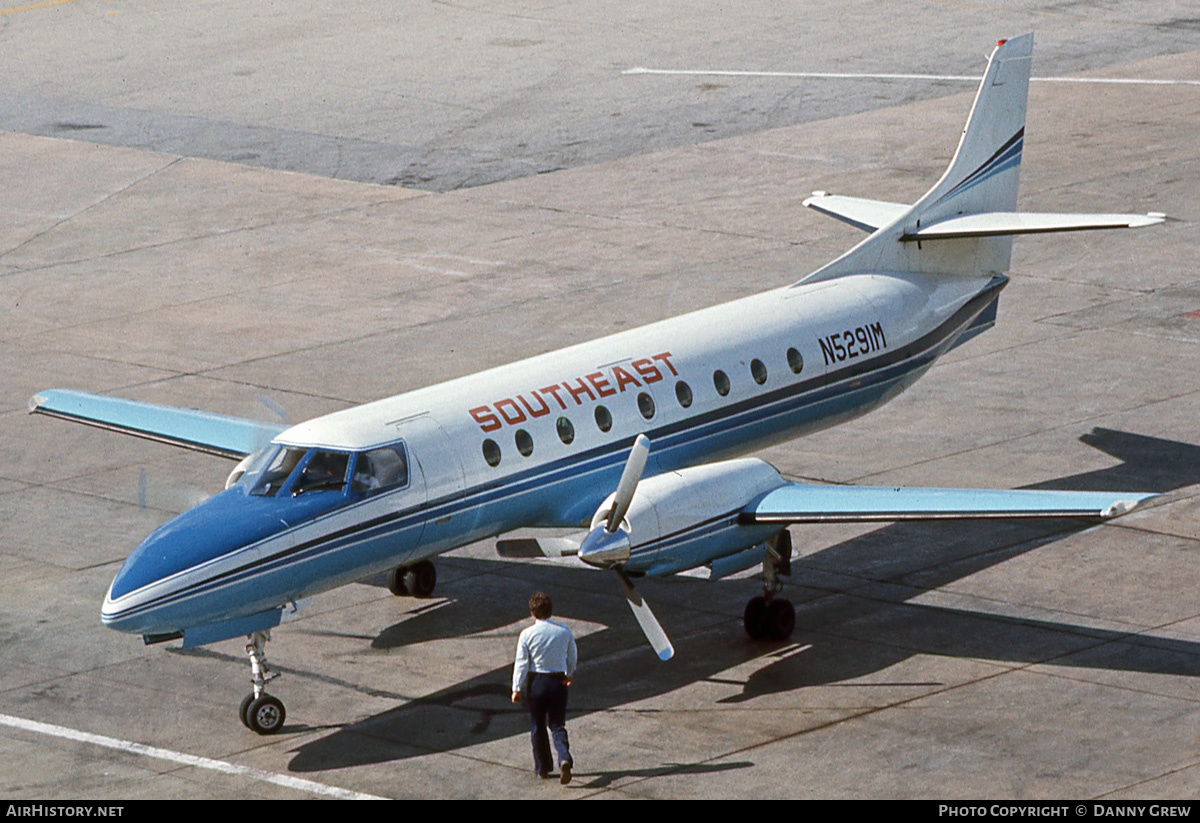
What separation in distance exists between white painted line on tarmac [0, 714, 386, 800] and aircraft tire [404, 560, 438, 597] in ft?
14.9

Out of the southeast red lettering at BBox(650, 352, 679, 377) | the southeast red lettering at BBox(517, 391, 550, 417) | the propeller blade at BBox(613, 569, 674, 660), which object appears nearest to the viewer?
the propeller blade at BBox(613, 569, 674, 660)

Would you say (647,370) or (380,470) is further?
(647,370)

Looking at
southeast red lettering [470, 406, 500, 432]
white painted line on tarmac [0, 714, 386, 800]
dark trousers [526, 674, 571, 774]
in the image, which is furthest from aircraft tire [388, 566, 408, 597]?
dark trousers [526, 674, 571, 774]

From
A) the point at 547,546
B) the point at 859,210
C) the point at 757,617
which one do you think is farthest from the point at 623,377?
the point at 859,210

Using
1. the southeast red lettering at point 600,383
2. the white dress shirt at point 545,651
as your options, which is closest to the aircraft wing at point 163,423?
the southeast red lettering at point 600,383

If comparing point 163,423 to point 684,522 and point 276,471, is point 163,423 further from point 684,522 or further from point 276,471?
point 684,522

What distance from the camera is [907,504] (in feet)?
64.5

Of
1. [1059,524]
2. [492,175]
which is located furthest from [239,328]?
[1059,524]

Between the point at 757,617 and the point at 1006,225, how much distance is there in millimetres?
7756

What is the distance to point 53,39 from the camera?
184 ft

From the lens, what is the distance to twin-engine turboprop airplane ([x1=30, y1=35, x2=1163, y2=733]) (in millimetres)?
18312

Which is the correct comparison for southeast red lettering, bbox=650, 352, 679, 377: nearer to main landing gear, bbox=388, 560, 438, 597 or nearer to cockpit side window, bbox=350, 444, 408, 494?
main landing gear, bbox=388, 560, 438, 597

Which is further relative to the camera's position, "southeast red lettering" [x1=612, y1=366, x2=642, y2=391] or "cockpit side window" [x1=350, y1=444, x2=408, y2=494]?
"southeast red lettering" [x1=612, y1=366, x2=642, y2=391]

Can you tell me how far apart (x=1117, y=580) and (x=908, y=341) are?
4.50 m
